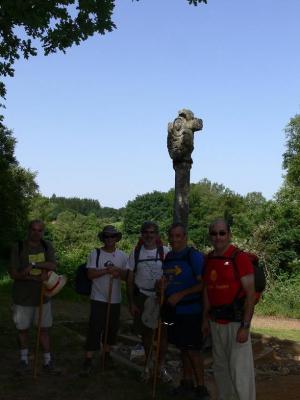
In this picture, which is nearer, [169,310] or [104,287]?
[169,310]

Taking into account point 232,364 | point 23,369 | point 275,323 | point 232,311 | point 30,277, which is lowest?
point 23,369

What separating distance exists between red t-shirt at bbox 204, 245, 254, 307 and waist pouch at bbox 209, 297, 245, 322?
3 centimetres

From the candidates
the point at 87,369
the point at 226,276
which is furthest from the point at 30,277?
the point at 226,276

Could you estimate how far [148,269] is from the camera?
5684 mm

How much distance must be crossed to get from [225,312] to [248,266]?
438 millimetres

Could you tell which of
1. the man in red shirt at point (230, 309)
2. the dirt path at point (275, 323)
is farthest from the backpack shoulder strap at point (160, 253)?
the dirt path at point (275, 323)

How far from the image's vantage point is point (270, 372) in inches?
291

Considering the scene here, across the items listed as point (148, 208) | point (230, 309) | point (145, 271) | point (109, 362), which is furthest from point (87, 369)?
point (148, 208)

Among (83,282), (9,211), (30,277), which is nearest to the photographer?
(30,277)

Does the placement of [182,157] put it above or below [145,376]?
above

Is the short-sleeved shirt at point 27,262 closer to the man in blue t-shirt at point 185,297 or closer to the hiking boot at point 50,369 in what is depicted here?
the hiking boot at point 50,369

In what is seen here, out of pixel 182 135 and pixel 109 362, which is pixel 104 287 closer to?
pixel 109 362

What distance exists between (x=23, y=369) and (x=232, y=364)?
270 centimetres

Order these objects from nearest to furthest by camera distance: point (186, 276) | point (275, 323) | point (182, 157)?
point (186, 276) < point (182, 157) < point (275, 323)
